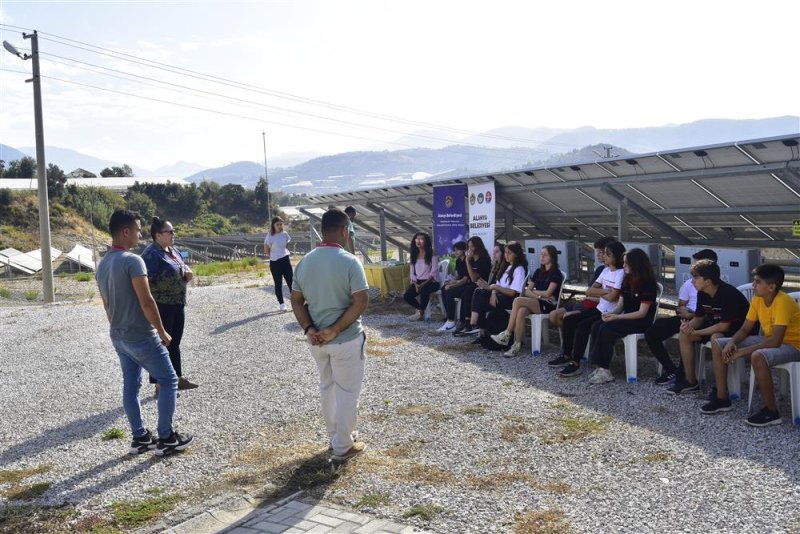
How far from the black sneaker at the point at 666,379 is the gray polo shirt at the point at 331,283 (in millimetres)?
3732

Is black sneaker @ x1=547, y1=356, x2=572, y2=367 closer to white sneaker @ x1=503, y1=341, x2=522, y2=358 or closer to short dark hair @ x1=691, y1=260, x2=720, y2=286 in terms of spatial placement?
white sneaker @ x1=503, y1=341, x2=522, y2=358

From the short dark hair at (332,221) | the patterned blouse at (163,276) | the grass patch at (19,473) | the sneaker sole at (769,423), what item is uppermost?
the short dark hair at (332,221)

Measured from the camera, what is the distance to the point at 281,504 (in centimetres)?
437

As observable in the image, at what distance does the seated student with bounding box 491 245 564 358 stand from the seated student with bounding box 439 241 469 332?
1.71 metres

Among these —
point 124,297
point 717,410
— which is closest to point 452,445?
point 717,410

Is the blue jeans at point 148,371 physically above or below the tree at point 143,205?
below

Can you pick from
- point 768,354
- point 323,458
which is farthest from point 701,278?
point 323,458

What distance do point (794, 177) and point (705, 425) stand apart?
3720 millimetres

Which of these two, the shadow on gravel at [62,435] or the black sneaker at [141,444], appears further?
the shadow on gravel at [62,435]

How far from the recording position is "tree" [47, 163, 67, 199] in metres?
64.6

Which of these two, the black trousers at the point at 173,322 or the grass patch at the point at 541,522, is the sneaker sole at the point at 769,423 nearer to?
the grass patch at the point at 541,522

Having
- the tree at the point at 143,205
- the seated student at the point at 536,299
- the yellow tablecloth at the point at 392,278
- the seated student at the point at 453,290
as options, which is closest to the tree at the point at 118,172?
the tree at the point at 143,205

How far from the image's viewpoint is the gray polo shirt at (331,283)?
4746 mm

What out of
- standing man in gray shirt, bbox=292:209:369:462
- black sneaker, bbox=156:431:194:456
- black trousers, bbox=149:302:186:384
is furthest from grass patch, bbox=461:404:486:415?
black trousers, bbox=149:302:186:384
